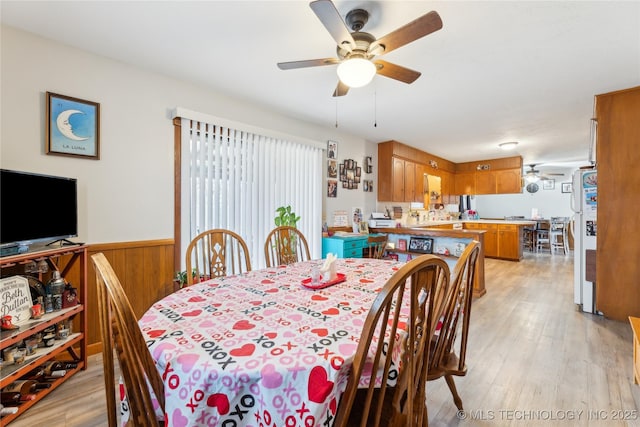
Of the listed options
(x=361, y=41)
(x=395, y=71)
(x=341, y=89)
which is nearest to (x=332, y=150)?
(x=341, y=89)

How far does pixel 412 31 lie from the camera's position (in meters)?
1.44

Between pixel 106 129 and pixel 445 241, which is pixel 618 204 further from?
pixel 106 129

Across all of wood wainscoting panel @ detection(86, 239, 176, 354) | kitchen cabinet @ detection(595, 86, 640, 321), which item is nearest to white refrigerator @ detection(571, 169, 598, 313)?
kitchen cabinet @ detection(595, 86, 640, 321)

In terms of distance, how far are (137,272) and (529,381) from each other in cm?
307

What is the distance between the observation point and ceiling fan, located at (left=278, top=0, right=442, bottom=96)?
138 cm

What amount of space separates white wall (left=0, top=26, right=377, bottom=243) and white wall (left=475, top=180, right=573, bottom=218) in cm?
941

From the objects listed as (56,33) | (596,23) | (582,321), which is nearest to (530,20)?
(596,23)

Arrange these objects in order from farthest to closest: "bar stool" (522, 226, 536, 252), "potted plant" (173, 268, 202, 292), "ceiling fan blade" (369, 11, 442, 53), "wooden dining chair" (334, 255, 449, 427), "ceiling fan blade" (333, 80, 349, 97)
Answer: "bar stool" (522, 226, 536, 252), "potted plant" (173, 268, 202, 292), "ceiling fan blade" (333, 80, 349, 97), "ceiling fan blade" (369, 11, 442, 53), "wooden dining chair" (334, 255, 449, 427)

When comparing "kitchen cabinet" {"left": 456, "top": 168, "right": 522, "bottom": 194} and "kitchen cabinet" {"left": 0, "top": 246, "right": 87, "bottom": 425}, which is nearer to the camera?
"kitchen cabinet" {"left": 0, "top": 246, "right": 87, "bottom": 425}

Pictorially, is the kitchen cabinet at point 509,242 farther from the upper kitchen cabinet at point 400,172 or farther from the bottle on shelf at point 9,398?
the bottle on shelf at point 9,398

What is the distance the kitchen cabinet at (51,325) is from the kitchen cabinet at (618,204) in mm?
4592

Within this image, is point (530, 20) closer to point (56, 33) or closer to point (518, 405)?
point (518, 405)

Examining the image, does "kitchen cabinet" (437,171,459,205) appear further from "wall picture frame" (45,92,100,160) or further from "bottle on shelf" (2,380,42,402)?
"bottle on shelf" (2,380,42,402)

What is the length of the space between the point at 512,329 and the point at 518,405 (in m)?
1.26
